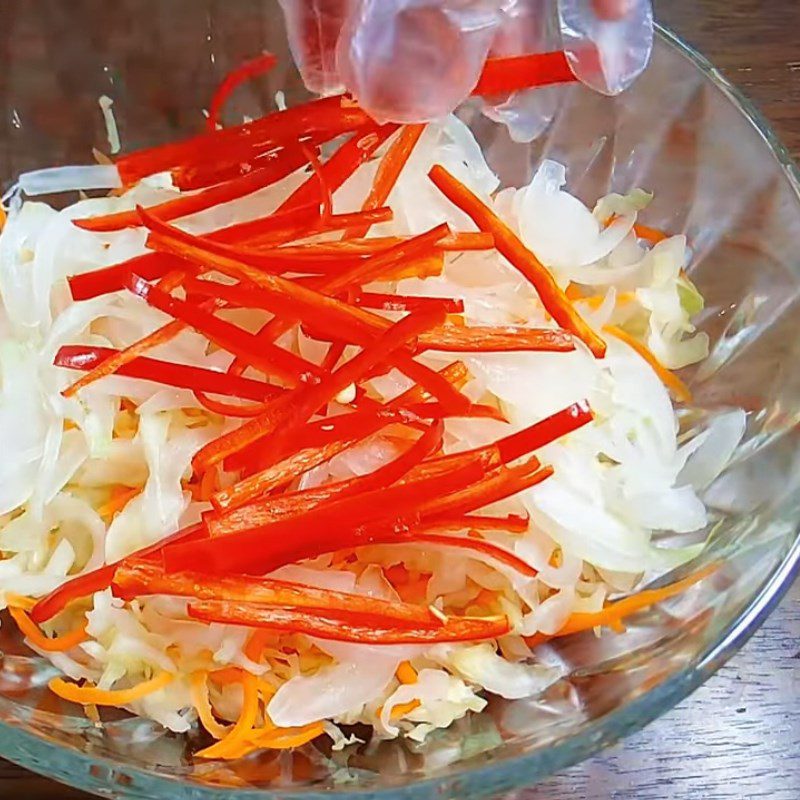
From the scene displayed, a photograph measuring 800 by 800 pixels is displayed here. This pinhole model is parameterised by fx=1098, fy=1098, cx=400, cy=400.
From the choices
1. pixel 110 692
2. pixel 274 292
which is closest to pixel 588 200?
pixel 274 292

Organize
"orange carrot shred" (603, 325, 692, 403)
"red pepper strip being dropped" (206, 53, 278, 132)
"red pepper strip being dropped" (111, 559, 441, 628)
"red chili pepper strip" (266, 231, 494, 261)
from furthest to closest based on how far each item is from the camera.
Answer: "red pepper strip being dropped" (206, 53, 278, 132) < "orange carrot shred" (603, 325, 692, 403) < "red chili pepper strip" (266, 231, 494, 261) < "red pepper strip being dropped" (111, 559, 441, 628)

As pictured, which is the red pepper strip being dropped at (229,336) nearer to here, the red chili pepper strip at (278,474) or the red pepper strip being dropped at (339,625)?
the red chili pepper strip at (278,474)

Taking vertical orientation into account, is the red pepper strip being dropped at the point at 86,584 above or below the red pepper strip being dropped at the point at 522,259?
below

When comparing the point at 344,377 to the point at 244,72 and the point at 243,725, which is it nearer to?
the point at 243,725

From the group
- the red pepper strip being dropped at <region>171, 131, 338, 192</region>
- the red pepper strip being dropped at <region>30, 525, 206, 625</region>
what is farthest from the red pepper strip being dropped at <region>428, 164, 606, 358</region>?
the red pepper strip being dropped at <region>30, 525, 206, 625</region>

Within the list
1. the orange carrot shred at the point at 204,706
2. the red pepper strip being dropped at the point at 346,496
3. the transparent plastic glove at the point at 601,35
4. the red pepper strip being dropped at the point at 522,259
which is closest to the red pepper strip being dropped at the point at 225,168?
the red pepper strip being dropped at the point at 522,259

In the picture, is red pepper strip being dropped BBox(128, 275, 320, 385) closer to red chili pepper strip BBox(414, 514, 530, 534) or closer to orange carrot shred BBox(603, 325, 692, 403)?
red chili pepper strip BBox(414, 514, 530, 534)

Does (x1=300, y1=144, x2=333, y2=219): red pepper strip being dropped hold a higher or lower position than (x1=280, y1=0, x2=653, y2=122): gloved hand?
lower
